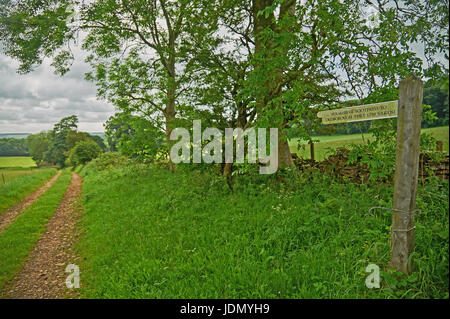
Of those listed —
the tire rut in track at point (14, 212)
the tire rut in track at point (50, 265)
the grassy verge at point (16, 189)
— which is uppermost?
the grassy verge at point (16, 189)

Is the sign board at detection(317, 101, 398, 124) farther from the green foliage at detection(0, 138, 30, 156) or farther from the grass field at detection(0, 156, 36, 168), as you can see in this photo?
the green foliage at detection(0, 138, 30, 156)

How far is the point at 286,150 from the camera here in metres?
8.07

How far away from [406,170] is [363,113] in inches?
35.4

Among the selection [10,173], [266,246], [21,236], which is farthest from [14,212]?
[266,246]

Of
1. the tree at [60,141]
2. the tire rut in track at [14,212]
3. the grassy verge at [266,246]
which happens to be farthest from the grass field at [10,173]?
the tree at [60,141]

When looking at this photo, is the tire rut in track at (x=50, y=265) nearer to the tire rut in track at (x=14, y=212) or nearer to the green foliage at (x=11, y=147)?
the tire rut in track at (x=14, y=212)

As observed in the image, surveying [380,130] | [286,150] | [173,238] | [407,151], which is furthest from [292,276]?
[286,150]

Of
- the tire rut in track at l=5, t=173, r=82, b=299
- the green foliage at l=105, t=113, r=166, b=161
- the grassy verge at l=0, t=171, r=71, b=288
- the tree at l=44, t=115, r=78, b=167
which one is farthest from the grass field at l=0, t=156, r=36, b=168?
the tree at l=44, t=115, r=78, b=167

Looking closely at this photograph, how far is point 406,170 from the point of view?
2787mm

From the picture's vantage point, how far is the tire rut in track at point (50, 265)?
4.32 meters

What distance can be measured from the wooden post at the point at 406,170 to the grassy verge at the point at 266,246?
0.25 meters

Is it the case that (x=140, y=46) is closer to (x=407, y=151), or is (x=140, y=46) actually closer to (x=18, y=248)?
(x=18, y=248)

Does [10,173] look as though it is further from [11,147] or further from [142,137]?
[142,137]
